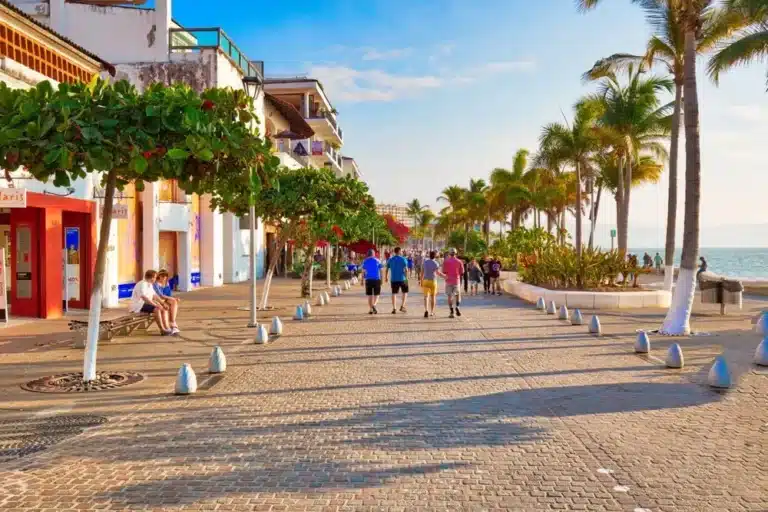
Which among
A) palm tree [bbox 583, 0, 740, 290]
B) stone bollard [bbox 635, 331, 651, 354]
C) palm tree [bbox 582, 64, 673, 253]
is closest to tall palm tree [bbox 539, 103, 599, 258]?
palm tree [bbox 582, 64, 673, 253]

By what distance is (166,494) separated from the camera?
5000mm

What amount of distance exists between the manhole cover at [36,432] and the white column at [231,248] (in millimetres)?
26635

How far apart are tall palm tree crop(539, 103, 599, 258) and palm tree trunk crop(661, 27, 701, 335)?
1450cm

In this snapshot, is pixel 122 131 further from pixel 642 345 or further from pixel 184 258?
pixel 184 258

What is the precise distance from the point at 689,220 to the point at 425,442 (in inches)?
392

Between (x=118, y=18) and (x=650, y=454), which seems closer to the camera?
(x=650, y=454)

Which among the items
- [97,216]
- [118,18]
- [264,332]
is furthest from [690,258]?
[118,18]

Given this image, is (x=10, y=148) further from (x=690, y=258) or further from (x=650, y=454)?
(x=690, y=258)

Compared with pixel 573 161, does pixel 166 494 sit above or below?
below

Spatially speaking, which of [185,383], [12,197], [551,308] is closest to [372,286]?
[551,308]

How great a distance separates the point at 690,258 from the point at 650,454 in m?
8.97

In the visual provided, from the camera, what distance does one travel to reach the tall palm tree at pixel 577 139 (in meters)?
29.4

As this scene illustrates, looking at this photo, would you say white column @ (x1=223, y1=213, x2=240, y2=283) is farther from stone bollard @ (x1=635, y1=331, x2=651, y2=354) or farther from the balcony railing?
stone bollard @ (x1=635, y1=331, x2=651, y2=354)

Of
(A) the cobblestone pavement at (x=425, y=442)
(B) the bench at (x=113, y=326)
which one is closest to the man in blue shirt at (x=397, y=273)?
(B) the bench at (x=113, y=326)
